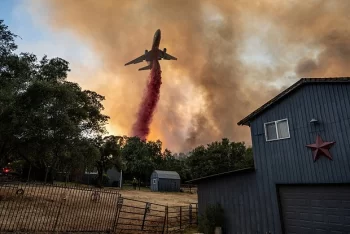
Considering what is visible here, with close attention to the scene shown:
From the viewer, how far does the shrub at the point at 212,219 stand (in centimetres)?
1452

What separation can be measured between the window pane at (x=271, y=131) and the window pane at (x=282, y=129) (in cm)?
26

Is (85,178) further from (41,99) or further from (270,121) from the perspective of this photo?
(270,121)

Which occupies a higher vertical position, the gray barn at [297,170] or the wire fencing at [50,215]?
the gray barn at [297,170]

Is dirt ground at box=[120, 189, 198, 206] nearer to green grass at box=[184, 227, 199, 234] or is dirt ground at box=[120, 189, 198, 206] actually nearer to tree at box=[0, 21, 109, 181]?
green grass at box=[184, 227, 199, 234]

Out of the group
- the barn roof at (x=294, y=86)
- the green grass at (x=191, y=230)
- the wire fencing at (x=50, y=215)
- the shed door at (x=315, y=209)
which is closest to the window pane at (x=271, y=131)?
the barn roof at (x=294, y=86)

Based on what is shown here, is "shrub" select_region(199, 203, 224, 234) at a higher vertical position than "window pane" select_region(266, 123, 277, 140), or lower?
lower

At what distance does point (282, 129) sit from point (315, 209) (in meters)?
4.54

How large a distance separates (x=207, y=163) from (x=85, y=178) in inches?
1165

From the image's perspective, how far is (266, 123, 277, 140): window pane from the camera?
14.2m

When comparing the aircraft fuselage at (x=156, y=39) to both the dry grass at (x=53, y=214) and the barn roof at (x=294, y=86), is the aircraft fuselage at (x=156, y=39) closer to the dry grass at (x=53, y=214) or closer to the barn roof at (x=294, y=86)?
the dry grass at (x=53, y=214)

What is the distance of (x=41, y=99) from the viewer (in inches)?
704

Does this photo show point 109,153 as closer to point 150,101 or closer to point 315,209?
point 150,101

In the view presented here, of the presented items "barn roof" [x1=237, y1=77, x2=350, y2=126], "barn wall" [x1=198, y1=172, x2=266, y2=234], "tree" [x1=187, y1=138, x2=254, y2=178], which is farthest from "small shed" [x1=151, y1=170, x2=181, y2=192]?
"barn roof" [x1=237, y1=77, x2=350, y2=126]

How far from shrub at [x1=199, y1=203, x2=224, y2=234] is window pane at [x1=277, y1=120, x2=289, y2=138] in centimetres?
599
